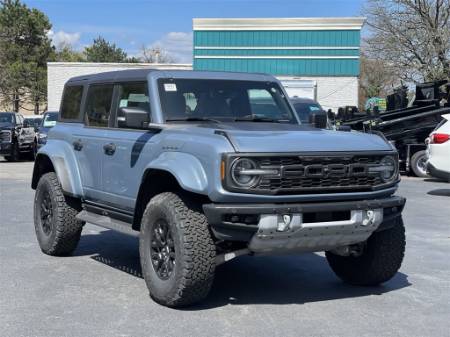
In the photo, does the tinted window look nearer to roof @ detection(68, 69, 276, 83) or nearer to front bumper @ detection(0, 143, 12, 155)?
roof @ detection(68, 69, 276, 83)

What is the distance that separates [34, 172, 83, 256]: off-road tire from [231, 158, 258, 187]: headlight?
9.69ft

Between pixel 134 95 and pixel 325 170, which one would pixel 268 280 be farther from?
pixel 134 95

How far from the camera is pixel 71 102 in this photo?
26.2 feet

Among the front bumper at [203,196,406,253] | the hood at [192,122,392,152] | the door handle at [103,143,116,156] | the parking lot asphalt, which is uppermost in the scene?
the hood at [192,122,392,152]

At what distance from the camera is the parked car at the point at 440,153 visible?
13.1 meters

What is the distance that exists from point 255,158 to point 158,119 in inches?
58.1

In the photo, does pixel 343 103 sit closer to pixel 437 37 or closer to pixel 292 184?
pixel 437 37

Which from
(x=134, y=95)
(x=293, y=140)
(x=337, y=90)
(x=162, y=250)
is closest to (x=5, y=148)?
(x=134, y=95)

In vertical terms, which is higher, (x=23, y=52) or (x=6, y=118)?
(x=23, y=52)

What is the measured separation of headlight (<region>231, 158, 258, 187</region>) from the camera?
5043 mm

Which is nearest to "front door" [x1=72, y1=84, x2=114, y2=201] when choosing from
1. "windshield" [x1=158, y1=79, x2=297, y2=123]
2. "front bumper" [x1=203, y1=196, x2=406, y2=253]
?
"windshield" [x1=158, y1=79, x2=297, y2=123]

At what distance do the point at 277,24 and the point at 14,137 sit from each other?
18500 mm

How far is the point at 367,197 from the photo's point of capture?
5578mm

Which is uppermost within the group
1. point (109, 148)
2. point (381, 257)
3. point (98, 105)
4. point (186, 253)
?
point (98, 105)
